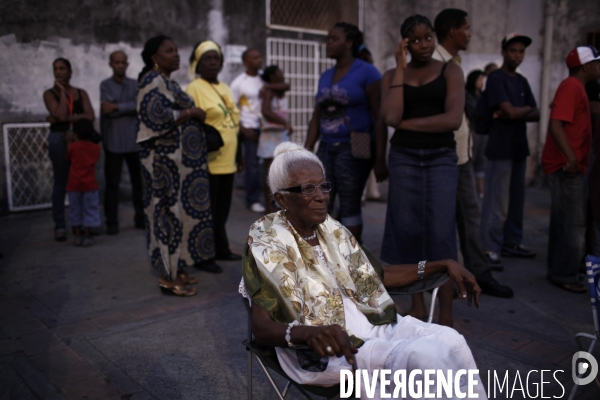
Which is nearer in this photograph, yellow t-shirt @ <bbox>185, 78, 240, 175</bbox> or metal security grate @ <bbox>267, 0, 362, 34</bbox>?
yellow t-shirt @ <bbox>185, 78, 240, 175</bbox>

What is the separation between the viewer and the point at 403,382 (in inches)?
85.1

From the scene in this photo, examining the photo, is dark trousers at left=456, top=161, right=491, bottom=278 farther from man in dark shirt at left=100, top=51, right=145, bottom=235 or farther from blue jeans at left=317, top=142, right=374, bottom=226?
man in dark shirt at left=100, top=51, right=145, bottom=235

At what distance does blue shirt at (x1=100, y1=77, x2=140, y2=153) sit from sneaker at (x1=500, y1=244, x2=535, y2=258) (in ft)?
14.3

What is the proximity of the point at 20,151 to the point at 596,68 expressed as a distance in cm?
682

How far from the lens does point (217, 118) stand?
5.34 m

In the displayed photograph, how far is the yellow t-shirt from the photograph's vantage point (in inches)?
207

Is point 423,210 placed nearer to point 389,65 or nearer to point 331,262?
point 331,262

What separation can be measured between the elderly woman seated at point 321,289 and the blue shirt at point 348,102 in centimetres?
217

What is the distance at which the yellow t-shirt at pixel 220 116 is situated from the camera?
5250 mm

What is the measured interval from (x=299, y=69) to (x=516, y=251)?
6409mm

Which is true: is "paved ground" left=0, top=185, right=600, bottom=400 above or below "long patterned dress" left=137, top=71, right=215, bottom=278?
below

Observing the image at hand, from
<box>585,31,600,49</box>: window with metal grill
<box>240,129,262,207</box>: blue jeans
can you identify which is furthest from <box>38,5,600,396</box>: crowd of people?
<box>585,31,600,49</box>: window with metal grill

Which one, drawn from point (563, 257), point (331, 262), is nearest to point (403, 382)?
point (331, 262)

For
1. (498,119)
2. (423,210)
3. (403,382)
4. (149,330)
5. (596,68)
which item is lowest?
(149,330)
